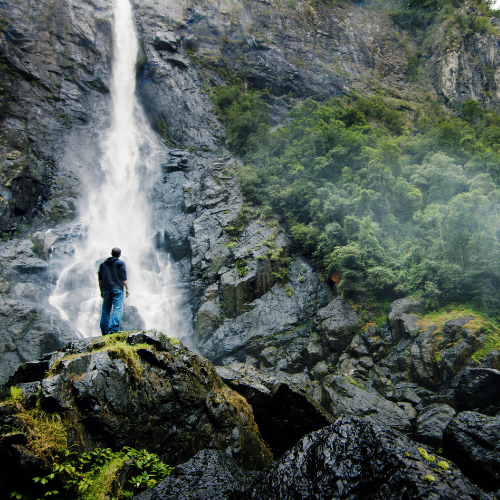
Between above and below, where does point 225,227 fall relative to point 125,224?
below

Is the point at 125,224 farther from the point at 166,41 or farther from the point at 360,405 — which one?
the point at 166,41

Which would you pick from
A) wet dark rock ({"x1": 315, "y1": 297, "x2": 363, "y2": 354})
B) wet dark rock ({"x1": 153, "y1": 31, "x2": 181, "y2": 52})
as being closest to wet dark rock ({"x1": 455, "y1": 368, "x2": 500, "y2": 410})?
wet dark rock ({"x1": 315, "y1": 297, "x2": 363, "y2": 354})

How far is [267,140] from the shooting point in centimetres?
2373

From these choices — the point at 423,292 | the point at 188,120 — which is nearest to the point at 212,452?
the point at 423,292

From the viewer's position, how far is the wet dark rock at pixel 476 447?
454cm

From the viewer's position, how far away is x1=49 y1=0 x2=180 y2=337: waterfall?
1495cm

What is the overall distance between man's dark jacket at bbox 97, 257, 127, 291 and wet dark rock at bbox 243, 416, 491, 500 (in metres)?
4.28

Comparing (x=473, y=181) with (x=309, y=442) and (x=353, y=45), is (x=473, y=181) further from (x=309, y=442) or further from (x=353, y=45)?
(x=353, y=45)

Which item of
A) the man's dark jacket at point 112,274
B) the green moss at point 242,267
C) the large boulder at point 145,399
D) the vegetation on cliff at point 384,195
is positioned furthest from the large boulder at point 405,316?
the man's dark jacket at point 112,274

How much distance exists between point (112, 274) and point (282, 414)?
415cm

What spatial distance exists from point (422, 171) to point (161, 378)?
1705 centimetres

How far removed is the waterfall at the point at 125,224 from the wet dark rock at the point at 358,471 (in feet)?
40.9

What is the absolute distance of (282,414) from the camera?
19.8 ft

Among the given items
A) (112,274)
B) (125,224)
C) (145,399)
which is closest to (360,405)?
(145,399)
